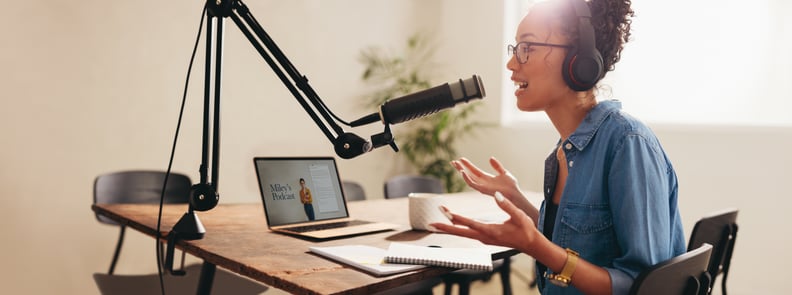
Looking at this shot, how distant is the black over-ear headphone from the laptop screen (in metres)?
0.86

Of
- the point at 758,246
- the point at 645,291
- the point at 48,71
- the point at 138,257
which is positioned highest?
the point at 48,71

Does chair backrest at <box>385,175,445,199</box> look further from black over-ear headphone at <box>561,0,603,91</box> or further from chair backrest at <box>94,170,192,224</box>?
black over-ear headphone at <box>561,0,603,91</box>

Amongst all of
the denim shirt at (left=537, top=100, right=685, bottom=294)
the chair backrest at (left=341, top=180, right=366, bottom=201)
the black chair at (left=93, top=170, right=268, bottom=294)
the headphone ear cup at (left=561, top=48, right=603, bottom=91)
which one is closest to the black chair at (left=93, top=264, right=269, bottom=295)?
the black chair at (left=93, top=170, right=268, bottom=294)

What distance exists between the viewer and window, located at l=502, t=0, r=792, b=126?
3.56 m

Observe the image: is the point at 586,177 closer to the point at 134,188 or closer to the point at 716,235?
the point at 716,235

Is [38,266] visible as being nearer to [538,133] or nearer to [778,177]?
[538,133]

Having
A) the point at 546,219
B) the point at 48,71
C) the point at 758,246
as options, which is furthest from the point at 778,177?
the point at 48,71

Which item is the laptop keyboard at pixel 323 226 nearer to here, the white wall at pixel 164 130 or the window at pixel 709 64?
the white wall at pixel 164 130

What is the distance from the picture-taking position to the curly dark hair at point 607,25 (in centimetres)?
123

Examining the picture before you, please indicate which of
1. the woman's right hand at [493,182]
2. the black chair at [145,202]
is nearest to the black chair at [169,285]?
the black chair at [145,202]

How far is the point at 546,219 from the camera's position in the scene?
1.38 m

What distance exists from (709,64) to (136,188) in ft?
11.5

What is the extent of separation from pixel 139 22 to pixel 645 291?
3.01 meters

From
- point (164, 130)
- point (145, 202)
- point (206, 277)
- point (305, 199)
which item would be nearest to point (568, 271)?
point (305, 199)
